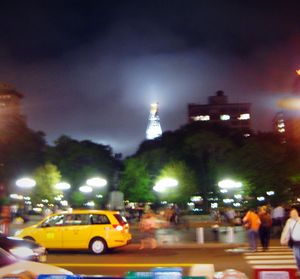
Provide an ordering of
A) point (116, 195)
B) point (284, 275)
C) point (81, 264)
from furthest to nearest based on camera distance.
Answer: point (116, 195)
point (81, 264)
point (284, 275)

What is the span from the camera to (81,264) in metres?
16.7

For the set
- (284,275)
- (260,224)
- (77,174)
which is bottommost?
(284,275)

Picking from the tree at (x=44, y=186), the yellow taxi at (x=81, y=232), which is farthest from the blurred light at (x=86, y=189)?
the yellow taxi at (x=81, y=232)

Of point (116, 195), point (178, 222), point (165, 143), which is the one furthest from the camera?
point (165, 143)

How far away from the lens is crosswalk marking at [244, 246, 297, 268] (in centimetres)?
1573

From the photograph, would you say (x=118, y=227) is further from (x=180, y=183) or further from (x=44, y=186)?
(x=44, y=186)

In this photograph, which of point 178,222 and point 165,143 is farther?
point 165,143

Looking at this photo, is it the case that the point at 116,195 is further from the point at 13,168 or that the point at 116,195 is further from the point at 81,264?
the point at 81,264

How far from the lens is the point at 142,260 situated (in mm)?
17828

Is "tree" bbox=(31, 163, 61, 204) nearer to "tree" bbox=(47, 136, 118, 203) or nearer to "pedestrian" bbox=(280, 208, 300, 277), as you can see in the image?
"tree" bbox=(47, 136, 118, 203)

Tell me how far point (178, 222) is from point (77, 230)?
62.7ft

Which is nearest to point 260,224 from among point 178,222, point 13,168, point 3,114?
point 178,222

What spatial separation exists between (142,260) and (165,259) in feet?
2.75

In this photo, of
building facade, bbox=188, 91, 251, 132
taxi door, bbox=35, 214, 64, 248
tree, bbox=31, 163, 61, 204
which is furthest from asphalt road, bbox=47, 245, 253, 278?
building facade, bbox=188, 91, 251, 132
